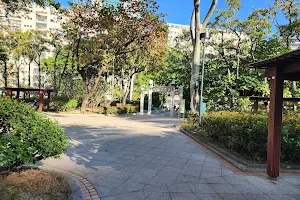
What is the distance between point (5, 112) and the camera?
3223 mm

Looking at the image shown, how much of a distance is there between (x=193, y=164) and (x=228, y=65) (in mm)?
14201

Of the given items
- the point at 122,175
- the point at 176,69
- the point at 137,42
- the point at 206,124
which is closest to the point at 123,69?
the point at 176,69

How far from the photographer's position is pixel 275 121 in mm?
4109

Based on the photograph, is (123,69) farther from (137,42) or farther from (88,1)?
(88,1)

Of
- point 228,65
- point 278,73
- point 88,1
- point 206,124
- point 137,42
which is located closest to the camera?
point 278,73

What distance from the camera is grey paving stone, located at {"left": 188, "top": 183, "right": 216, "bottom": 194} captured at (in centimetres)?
351

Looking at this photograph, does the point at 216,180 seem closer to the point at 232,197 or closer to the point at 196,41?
the point at 232,197

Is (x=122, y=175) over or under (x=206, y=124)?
under

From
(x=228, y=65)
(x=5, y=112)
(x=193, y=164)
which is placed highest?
(x=228, y=65)

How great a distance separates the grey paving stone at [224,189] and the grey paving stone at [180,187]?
0.43 meters

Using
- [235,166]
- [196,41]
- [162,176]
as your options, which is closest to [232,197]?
[162,176]

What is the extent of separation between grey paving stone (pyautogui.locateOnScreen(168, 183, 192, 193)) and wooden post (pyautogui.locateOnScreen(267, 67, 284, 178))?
1.70 m

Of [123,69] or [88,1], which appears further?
[123,69]

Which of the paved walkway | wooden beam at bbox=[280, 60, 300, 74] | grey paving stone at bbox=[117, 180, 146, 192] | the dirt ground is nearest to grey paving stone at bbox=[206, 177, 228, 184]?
the paved walkway
